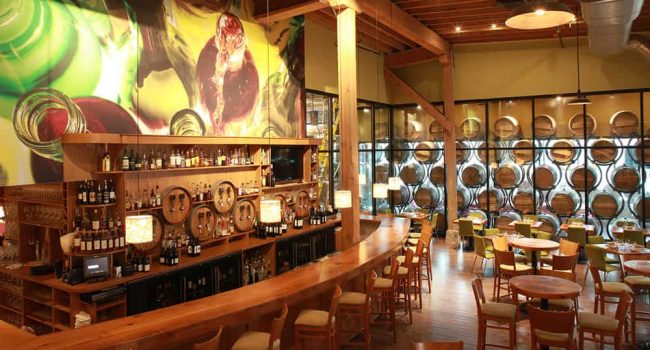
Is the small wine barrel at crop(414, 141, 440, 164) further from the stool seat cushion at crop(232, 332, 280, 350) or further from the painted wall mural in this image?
the stool seat cushion at crop(232, 332, 280, 350)

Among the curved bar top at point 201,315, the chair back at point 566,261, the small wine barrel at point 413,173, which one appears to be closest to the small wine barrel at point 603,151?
the small wine barrel at point 413,173

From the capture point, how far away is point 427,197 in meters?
12.5

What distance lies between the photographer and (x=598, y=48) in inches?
332

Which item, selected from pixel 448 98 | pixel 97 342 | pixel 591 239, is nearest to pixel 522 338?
pixel 591 239

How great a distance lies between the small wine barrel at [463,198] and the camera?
12.1 meters

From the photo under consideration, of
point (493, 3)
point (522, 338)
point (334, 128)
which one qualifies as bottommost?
point (522, 338)

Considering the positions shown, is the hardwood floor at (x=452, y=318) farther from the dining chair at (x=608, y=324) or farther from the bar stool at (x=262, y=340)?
the bar stool at (x=262, y=340)

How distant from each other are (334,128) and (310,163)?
170 centimetres

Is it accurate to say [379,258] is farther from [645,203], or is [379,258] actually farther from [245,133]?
[645,203]

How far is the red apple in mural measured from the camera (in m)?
7.16

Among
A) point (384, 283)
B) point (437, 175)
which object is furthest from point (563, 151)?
point (384, 283)

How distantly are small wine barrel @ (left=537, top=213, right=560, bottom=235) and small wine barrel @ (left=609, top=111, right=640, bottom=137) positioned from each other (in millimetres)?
2246

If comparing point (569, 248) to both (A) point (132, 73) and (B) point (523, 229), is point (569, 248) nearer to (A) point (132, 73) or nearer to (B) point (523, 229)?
(B) point (523, 229)

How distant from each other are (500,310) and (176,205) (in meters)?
4.07
